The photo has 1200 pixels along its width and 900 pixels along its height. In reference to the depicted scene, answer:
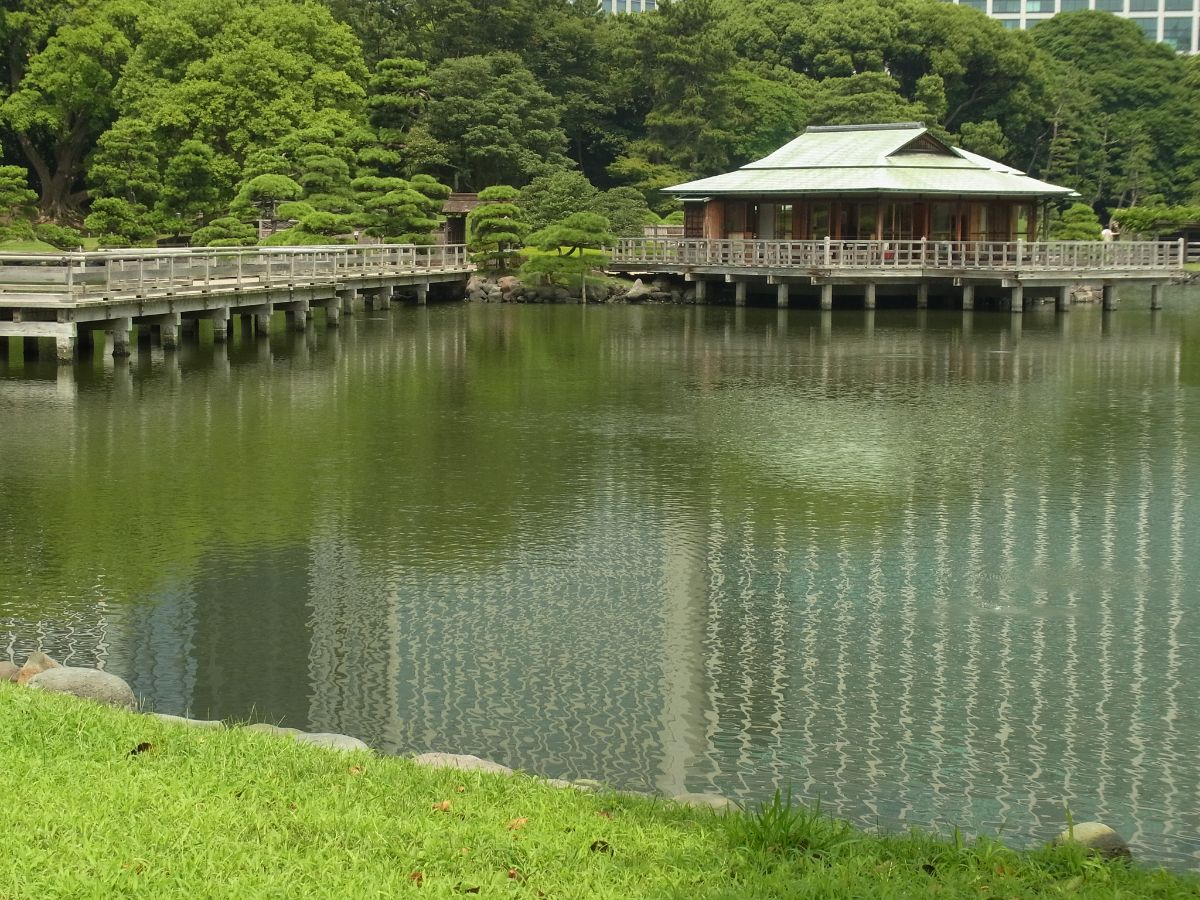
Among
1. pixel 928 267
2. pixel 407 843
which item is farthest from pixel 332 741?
pixel 928 267

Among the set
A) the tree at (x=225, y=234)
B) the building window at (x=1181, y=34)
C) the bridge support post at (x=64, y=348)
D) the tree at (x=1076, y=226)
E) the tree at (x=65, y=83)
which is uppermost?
the building window at (x=1181, y=34)

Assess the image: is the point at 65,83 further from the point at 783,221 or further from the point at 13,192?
the point at 783,221

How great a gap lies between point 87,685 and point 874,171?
42245 millimetres

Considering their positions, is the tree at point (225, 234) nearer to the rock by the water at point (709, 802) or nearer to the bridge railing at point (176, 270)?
the bridge railing at point (176, 270)

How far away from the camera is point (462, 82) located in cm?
5859

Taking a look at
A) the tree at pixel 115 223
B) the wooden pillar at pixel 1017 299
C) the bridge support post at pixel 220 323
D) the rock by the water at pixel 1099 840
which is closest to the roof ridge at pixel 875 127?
the wooden pillar at pixel 1017 299

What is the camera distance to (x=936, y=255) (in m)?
45.2

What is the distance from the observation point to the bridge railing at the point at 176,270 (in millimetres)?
27953

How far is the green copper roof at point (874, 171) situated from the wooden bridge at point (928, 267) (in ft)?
5.91

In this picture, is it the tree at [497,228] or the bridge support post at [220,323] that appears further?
the tree at [497,228]

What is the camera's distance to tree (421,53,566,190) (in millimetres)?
58281

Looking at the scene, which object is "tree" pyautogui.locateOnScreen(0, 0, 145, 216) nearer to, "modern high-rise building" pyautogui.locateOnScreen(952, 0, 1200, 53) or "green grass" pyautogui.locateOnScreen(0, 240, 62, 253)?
"green grass" pyautogui.locateOnScreen(0, 240, 62, 253)

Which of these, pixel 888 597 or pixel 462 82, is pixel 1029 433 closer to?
pixel 888 597

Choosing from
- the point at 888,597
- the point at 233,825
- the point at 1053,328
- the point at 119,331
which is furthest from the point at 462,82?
the point at 233,825
